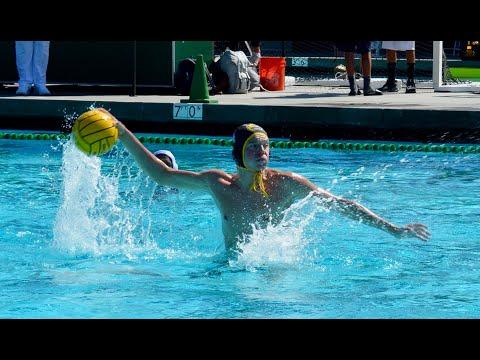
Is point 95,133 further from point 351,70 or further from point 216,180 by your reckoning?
point 351,70

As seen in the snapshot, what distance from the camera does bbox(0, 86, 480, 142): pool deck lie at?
941 centimetres

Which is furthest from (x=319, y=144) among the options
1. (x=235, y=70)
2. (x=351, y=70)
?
(x=235, y=70)

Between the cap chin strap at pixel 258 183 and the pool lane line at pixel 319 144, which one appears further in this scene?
the pool lane line at pixel 319 144

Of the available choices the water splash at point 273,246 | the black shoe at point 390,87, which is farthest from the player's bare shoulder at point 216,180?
the black shoe at point 390,87

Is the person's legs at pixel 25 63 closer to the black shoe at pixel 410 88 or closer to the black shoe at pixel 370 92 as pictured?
the black shoe at pixel 370 92

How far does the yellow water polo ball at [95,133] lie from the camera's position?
438cm

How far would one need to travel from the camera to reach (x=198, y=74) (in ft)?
33.1

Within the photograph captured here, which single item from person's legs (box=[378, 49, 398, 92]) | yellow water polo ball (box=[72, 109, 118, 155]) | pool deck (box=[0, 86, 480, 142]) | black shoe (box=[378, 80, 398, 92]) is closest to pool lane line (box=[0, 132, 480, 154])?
pool deck (box=[0, 86, 480, 142])

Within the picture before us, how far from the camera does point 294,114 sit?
32.0 feet

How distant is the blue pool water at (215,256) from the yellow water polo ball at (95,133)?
64cm

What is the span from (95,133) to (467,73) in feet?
47.8

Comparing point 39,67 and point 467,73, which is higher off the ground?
point 467,73
